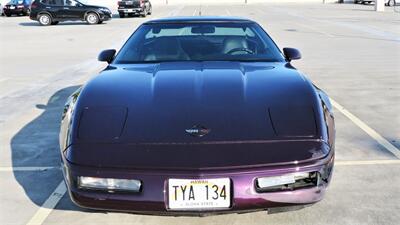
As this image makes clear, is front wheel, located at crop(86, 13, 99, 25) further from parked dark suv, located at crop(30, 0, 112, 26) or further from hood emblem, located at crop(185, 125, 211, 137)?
hood emblem, located at crop(185, 125, 211, 137)

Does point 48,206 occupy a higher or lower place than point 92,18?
higher

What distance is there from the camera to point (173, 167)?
2.92 m

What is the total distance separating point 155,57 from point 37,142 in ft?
5.83

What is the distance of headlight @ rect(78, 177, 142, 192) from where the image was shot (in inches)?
116

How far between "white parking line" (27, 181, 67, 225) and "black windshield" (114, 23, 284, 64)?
4.20 feet

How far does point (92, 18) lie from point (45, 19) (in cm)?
259

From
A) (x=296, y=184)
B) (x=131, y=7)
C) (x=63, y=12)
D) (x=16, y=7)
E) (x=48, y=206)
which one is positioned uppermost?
(x=296, y=184)

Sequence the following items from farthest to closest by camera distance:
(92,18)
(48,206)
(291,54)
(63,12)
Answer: (92,18) < (63,12) < (291,54) < (48,206)

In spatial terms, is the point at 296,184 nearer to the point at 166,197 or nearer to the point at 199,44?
the point at 166,197

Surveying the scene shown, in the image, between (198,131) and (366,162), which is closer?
(198,131)

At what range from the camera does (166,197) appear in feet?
9.55

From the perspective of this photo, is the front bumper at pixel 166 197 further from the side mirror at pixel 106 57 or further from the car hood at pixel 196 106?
the side mirror at pixel 106 57

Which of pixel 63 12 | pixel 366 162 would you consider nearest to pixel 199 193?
pixel 366 162

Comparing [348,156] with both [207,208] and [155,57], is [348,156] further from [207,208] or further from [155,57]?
[207,208]
